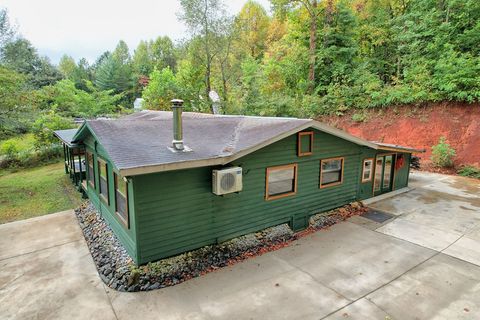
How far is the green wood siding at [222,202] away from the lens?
16.7 ft

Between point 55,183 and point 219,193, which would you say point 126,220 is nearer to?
point 219,193

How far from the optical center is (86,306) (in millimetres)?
4363

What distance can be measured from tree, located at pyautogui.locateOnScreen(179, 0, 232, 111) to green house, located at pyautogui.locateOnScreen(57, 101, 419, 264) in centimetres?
1241

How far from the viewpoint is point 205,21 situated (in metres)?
18.3

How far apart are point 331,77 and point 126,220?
20070 millimetres

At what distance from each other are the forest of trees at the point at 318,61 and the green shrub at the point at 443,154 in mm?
2806

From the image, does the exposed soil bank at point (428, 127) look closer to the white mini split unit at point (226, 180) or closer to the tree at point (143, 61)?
the white mini split unit at point (226, 180)

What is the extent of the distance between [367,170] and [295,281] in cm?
560

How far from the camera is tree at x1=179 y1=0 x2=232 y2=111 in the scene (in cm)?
1808

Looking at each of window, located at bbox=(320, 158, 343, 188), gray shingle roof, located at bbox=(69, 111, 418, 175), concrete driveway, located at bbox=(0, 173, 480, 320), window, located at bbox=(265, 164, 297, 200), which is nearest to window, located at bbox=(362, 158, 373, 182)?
gray shingle roof, located at bbox=(69, 111, 418, 175)

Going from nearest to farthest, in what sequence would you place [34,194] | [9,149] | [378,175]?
[378,175]
[34,194]
[9,149]

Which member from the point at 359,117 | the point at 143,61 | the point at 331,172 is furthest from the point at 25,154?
the point at 143,61

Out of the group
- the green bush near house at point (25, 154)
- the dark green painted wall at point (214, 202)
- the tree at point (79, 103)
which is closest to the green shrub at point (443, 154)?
the dark green painted wall at point (214, 202)

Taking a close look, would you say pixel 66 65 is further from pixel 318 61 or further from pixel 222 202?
pixel 222 202
